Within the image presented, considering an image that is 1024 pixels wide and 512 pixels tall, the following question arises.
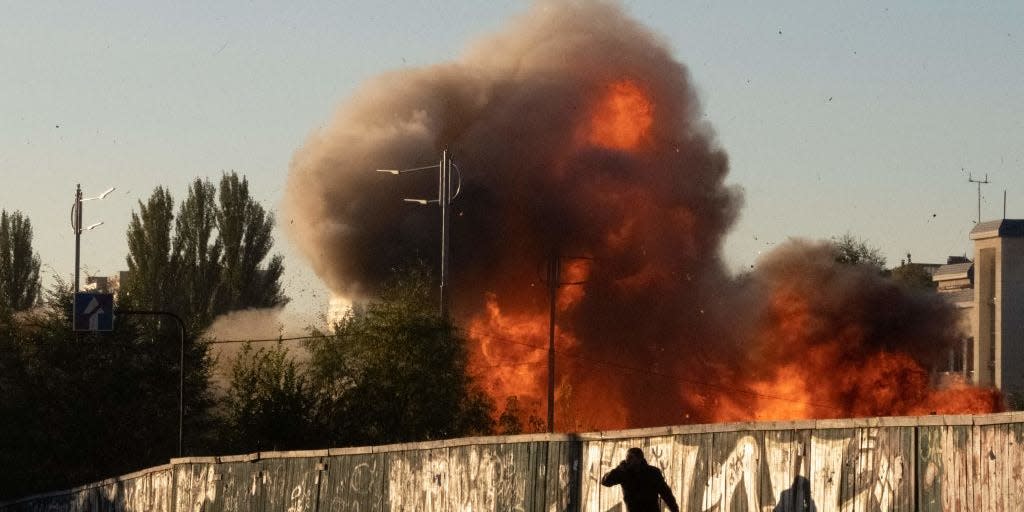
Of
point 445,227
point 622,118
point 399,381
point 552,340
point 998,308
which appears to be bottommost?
point 399,381

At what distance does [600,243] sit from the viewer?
229 ft

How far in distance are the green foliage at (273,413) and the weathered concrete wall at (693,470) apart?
19574 millimetres

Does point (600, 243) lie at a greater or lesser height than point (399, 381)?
greater

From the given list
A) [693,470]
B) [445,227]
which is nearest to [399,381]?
[445,227]

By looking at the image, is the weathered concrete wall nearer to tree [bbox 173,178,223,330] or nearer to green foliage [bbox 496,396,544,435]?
green foliage [bbox 496,396,544,435]

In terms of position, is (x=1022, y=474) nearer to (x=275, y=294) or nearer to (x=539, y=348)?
(x=539, y=348)

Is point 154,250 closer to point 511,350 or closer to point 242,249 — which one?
point 242,249

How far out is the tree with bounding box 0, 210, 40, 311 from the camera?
95.4 m

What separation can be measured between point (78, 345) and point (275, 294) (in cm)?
3500

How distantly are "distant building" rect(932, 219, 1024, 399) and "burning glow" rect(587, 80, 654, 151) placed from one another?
28339 millimetres

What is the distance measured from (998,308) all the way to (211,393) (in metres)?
49.3

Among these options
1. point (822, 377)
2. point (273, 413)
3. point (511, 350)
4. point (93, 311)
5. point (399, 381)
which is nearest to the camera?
point (93, 311)

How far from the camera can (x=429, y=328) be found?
173ft

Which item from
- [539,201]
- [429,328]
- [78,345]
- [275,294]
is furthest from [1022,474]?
[275,294]
